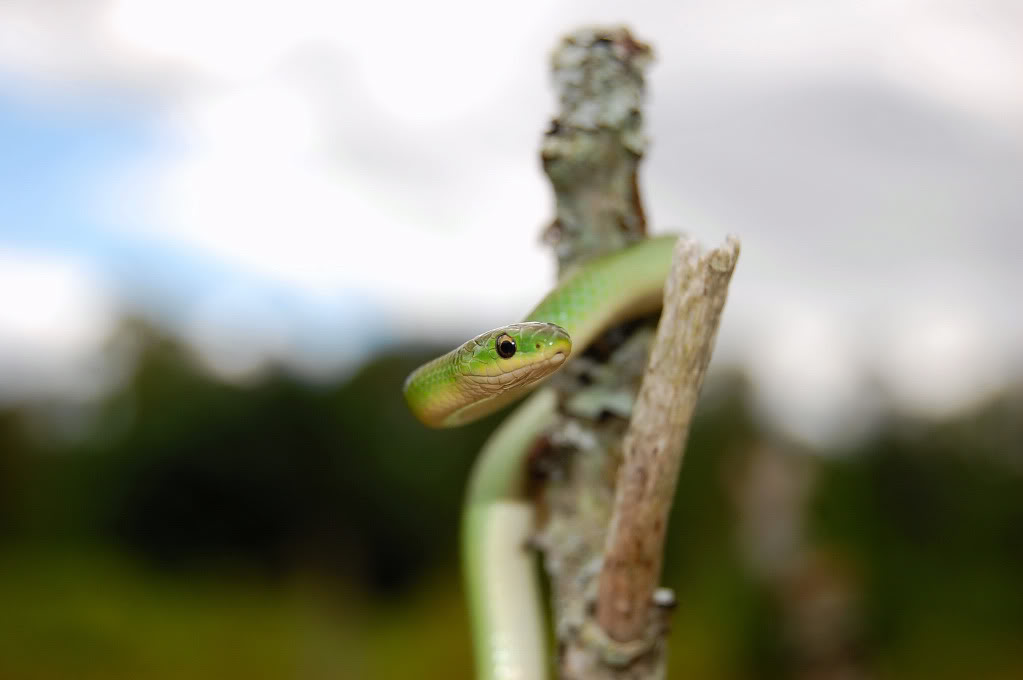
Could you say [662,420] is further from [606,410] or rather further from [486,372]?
[486,372]

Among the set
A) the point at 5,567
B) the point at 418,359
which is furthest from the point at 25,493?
the point at 418,359

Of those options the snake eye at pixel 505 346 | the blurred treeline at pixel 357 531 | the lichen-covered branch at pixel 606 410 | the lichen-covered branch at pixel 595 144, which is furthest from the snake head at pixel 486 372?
the blurred treeline at pixel 357 531

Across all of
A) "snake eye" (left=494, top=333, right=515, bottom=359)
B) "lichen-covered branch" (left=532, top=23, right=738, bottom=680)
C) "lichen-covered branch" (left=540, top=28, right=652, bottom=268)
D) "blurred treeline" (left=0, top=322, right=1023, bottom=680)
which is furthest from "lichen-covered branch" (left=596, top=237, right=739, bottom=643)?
"blurred treeline" (left=0, top=322, right=1023, bottom=680)

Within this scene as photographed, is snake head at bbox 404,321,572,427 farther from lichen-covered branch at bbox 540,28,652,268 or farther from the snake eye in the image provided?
lichen-covered branch at bbox 540,28,652,268

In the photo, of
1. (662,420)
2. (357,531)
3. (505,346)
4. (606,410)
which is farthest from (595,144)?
(357,531)

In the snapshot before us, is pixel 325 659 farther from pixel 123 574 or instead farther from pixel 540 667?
pixel 540 667

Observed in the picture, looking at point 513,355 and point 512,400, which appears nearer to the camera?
point 513,355
